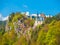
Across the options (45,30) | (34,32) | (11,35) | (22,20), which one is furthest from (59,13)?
(45,30)

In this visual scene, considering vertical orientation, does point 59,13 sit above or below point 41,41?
above

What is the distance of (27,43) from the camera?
6894cm

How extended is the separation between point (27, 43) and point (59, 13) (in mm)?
30726

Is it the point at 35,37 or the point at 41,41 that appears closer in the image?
the point at 41,41

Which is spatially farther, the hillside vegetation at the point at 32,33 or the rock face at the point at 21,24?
the rock face at the point at 21,24

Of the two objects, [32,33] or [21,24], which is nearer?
[32,33]

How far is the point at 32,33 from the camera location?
7106cm

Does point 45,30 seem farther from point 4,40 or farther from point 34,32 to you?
point 4,40

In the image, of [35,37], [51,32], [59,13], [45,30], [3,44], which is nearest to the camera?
[51,32]

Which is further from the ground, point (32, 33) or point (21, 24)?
point (21, 24)

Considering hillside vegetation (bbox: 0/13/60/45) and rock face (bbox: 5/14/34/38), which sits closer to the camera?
hillside vegetation (bbox: 0/13/60/45)

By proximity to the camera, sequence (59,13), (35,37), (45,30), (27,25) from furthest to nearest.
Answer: (59,13) < (27,25) < (35,37) < (45,30)

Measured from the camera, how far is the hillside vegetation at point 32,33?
185 feet

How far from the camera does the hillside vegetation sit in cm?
5632
